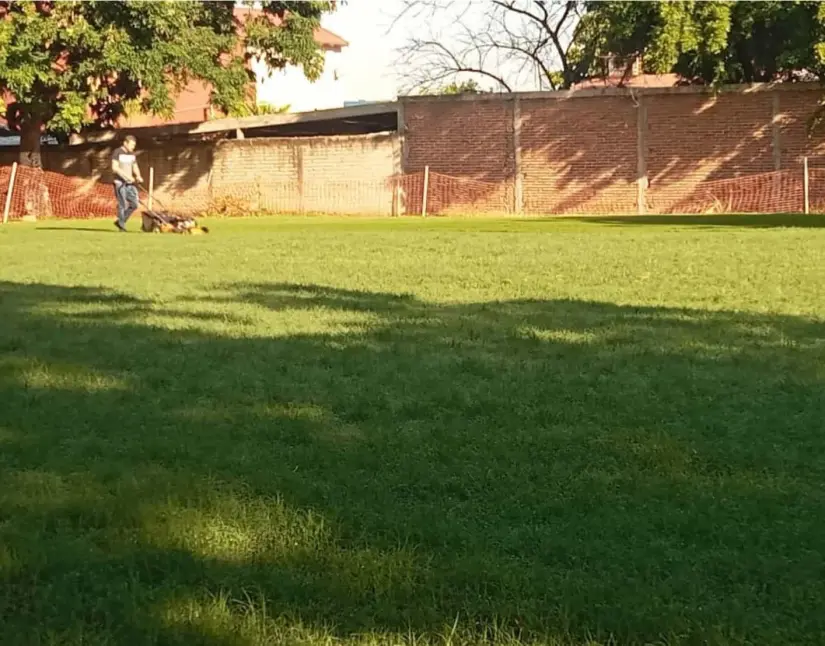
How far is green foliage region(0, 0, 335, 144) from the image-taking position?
2712 cm

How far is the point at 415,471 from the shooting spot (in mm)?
3951

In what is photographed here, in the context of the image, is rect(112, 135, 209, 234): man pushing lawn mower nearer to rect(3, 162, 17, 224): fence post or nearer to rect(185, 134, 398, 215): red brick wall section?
rect(3, 162, 17, 224): fence post

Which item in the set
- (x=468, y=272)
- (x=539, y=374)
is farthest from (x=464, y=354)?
(x=468, y=272)

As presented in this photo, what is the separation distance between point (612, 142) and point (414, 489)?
26.0m

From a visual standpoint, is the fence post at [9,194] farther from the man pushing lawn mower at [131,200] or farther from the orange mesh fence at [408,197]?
the man pushing lawn mower at [131,200]

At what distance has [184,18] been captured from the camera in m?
28.4

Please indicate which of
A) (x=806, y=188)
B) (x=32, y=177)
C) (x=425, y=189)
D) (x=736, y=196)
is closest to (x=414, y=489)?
(x=806, y=188)

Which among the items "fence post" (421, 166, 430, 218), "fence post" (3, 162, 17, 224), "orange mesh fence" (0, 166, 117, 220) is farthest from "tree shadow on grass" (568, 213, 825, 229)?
"orange mesh fence" (0, 166, 117, 220)

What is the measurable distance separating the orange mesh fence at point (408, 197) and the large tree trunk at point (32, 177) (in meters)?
0.03

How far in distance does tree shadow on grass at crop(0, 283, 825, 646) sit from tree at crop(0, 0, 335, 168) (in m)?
22.6

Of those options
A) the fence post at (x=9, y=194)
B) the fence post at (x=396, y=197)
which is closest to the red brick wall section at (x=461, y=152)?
the fence post at (x=396, y=197)

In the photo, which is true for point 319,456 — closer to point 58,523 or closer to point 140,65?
point 58,523

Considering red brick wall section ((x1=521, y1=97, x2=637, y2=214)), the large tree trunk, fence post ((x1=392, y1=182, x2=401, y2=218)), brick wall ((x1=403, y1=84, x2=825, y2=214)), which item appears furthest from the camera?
fence post ((x1=392, y1=182, x2=401, y2=218))

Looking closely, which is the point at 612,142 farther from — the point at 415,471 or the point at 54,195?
the point at 415,471
